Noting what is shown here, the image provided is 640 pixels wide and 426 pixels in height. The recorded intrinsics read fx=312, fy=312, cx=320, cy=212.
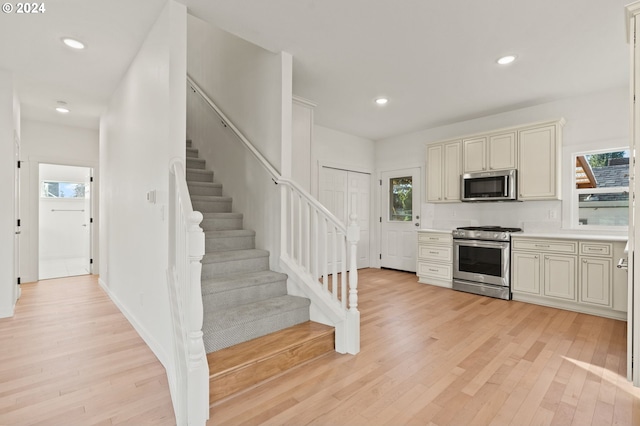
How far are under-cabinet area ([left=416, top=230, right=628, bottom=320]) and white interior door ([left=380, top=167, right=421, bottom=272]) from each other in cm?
197

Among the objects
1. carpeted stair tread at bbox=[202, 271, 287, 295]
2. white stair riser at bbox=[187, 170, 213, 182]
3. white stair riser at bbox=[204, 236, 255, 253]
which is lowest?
carpeted stair tread at bbox=[202, 271, 287, 295]

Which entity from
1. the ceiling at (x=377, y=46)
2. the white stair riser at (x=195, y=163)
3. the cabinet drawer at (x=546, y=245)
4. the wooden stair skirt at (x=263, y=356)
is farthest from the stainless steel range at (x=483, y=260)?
the white stair riser at (x=195, y=163)

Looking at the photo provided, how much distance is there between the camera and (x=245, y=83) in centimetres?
353

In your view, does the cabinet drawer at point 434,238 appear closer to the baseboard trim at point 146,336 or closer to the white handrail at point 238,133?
the white handrail at point 238,133

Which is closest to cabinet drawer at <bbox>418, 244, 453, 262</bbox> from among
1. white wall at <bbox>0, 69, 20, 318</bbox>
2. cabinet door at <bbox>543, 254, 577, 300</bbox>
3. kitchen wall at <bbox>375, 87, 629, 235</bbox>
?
kitchen wall at <bbox>375, 87, 629, 235</bbox>

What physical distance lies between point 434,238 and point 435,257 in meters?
0.30

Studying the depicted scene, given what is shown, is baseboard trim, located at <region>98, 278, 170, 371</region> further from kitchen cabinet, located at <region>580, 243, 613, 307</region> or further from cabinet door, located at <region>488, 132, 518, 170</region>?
cabinet door, located at <region>488, 132, 518, 170</region>

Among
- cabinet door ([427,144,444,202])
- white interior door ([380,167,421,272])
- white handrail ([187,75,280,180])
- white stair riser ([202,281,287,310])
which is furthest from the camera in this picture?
white interior door ([380,167,421,272])

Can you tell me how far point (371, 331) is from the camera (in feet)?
10.0

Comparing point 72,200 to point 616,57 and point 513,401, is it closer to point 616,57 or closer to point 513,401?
point 513,401

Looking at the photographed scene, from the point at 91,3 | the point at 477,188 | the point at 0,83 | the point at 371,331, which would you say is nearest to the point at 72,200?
the point at 0,83

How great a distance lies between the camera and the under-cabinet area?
11.2 ft

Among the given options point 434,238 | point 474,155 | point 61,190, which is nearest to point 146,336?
point 434,238

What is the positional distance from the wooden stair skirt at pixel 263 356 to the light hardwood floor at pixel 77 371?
32cm
